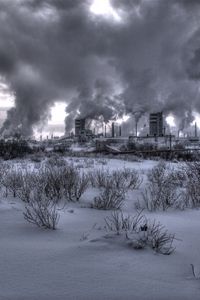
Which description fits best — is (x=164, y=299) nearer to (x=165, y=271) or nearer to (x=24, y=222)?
(x=165, y=271)

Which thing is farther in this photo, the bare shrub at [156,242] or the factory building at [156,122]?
the factory building at [156,122]

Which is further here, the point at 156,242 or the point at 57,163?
the point at 57,163

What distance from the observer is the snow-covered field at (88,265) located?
1829 millimetres

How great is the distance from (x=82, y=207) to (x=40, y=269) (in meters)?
2.40

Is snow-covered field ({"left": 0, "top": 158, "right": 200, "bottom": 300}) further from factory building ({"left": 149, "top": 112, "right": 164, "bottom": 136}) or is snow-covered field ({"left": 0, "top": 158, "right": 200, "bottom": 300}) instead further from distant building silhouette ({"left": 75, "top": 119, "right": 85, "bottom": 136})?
distant building silhouette ({"left": 75, "top": 119, "right": 85, "bottom": 136})

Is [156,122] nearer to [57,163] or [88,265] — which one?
[57,163]

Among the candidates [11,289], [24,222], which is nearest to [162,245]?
[11,289]

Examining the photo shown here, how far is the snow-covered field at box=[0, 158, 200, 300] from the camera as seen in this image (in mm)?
1829

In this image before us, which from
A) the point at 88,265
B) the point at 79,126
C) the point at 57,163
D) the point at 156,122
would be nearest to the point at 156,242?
the point at 88,265

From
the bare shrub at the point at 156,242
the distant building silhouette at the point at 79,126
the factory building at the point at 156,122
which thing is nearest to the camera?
the bare shrub at the point at 156,242

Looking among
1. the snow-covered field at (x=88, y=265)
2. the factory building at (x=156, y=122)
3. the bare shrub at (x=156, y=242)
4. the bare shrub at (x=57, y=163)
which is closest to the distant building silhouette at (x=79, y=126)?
the factory building at (x=156, y=122)

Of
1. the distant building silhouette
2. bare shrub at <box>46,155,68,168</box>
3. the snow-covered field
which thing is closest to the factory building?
the distant building silhouette

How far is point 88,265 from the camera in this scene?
2262 millimetres

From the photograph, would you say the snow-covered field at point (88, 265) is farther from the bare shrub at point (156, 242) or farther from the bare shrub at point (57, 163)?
the bare shrub at point (57, 163)
